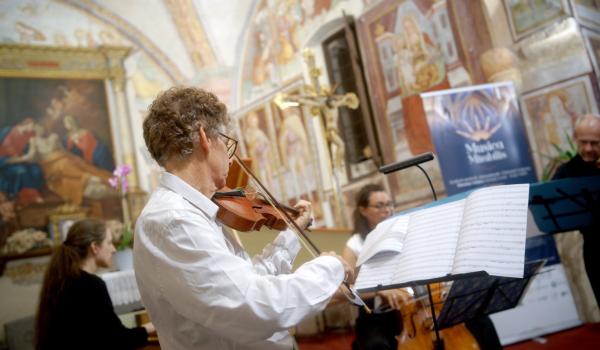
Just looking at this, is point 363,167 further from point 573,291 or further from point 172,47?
point 172,47

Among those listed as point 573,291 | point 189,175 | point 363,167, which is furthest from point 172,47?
point 189,175

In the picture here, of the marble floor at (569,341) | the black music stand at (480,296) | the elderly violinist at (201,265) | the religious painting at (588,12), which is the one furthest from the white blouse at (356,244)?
the religious painting at (588,12)

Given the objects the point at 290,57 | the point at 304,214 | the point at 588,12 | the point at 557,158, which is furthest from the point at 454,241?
the point at 290,57

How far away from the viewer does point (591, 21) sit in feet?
15.8

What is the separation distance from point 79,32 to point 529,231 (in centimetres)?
828

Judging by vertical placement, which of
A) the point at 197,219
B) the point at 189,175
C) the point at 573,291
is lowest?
the point at 573,291

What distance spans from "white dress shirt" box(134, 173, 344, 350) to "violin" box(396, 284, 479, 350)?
1248mm

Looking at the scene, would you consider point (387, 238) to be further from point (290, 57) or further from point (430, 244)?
point (290, 57)

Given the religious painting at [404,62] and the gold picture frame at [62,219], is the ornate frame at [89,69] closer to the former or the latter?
the gold picture frame at [62,219]

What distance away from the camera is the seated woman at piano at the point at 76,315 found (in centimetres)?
309

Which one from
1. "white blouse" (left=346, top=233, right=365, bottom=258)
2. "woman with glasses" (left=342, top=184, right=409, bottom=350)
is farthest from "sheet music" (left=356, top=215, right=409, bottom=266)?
"white blouse" (left=346, top=233, right=365, bottom=258)

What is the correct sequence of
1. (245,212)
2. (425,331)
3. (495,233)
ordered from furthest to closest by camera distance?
(425,331)
(245,212)
(495,233)

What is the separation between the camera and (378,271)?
1917mm

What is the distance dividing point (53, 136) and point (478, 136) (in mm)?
7008
